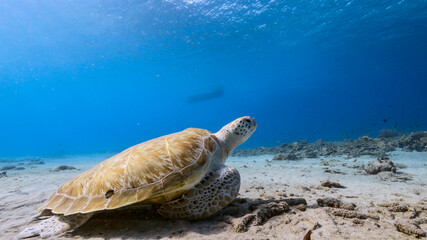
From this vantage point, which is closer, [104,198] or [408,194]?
[104,198]

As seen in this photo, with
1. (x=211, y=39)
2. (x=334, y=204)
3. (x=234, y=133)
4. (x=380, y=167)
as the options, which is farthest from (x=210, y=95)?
(x=334, y=204)

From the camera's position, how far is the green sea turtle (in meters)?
1.93

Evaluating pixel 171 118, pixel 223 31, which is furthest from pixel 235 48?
pixel 171 118

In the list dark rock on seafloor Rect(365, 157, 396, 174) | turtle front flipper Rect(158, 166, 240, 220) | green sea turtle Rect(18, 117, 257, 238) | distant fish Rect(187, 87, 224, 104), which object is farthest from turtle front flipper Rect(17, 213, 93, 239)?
distant fish Rect(187, 87, 224, 104)

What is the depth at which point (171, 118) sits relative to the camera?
446ft

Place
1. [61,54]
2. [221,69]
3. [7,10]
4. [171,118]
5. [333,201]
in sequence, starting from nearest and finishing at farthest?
[333,201] < [7,10] < [61,54] < [221,69] < [171,118]

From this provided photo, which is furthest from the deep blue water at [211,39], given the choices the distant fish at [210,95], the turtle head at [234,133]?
the turtle head at [234,133]

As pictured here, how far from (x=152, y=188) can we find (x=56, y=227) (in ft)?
3.88

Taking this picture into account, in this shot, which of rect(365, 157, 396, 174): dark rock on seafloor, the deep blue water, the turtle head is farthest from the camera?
the deep blue water

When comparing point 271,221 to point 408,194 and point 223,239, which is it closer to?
point 223,239

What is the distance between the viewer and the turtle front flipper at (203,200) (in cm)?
196

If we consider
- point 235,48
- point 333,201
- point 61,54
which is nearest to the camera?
point 333,201

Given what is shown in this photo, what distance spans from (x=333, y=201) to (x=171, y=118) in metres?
138

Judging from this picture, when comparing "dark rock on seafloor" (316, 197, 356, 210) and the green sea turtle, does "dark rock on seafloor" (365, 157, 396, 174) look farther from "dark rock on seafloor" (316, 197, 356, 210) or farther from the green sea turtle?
the green sea turtle
